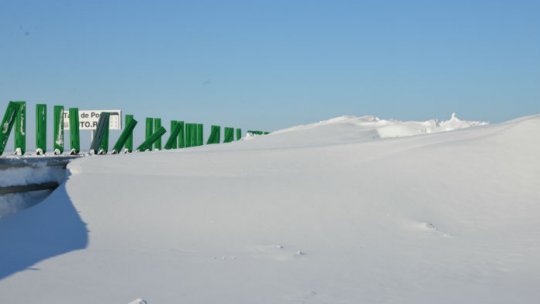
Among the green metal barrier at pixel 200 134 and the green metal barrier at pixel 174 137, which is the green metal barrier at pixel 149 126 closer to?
A: the green metal barrier at pixel 174 137

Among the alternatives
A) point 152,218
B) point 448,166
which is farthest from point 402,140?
point 152,218

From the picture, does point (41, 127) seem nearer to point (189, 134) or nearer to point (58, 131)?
point (58, 131)

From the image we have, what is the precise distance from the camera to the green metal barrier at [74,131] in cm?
1204

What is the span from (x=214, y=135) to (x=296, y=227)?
47.6 ft

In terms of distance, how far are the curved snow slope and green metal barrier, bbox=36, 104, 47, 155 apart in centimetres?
249

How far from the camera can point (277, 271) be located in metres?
4.95

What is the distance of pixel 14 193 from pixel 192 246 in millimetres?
3152

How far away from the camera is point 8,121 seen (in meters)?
9.88

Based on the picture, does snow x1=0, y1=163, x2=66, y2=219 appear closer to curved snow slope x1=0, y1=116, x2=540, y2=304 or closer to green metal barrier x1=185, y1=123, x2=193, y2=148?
curved snow slope x1=0, y1=116, x2=540, y2=304

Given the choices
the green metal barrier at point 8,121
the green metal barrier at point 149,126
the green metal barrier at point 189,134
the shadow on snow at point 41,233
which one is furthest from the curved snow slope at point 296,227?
the green metal barrier at point 189,134

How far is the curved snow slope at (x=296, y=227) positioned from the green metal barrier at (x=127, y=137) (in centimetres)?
468

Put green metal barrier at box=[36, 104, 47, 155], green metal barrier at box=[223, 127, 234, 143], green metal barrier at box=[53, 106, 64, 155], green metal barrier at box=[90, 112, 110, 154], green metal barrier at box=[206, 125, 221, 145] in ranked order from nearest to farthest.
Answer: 1. green metal barrier at box=[36, 104, 47, 155]
2. green metal barrier at box=[53, 106, 64, 155]
3. green metal barrier at box=[90, 112, 110, 154]
4. green metal barrier at box=[206, 125, 221, 145]
5. green metal barrier at box=[223, 127, 234, 143]

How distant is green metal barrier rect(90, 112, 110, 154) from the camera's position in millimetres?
12672

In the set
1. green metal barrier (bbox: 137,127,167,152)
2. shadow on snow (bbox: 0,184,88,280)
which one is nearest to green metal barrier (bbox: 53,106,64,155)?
shadow on snow (bbox: 0,184,88,280)
